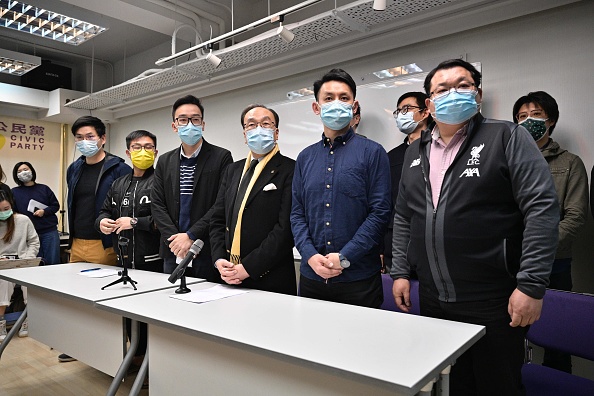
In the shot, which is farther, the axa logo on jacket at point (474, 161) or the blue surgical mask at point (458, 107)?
the blue surgical mask at point (458, 107)

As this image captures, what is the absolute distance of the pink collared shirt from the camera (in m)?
1.51

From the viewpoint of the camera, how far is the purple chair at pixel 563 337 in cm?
151

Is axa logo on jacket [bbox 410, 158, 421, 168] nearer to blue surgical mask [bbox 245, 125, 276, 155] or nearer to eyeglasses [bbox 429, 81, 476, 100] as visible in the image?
eyeglasses [bbox 429, 81, 476, 100]

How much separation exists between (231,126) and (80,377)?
280 cm

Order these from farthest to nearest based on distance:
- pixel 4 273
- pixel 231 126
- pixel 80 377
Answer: pixel 231 126
pixel 80 377
pixel 4 273

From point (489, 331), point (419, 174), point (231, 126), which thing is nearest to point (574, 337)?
point (489, 331)

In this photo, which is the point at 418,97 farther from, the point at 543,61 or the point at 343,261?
the point at 343,261

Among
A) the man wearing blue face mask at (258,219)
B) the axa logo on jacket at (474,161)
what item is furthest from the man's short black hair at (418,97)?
the axa logo on jacket at (474,161)

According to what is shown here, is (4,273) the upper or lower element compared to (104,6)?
lower

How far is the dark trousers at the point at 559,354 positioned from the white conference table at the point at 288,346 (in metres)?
1.33

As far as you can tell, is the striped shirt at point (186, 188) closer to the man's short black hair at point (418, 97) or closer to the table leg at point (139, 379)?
the table leg at point (139, 379)

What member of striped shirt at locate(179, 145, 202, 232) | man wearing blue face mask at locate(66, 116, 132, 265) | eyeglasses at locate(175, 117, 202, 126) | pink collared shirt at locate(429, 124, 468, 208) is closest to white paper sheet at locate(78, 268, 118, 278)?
striped shirt at locate(179, 145, 202, 232)

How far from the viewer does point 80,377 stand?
2.82m

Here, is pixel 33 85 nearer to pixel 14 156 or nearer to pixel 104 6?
pixel 14 156
